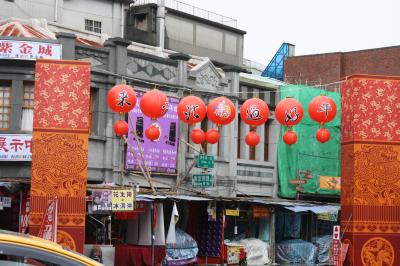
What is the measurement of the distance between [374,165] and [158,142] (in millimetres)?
10158

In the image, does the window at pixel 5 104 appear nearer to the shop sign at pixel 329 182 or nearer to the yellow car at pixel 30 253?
the shop sign at pixel 329 182

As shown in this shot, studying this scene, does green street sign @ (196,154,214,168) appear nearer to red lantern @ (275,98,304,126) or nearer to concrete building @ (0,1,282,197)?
concrete building @ (0,1,282,197)

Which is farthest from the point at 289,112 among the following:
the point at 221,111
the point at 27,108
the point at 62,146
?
the point at 27,108

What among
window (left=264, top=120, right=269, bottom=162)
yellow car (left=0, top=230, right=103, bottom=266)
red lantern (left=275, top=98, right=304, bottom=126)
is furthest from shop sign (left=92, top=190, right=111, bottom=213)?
yellow car (left=0, top=230, right=103, bottom=266)

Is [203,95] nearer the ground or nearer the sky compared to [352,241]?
nearer the sky

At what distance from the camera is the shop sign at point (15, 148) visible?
79.2 feet

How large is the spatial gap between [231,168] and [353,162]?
39.3 ft

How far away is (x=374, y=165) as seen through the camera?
748 inches

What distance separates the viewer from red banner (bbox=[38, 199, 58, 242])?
55.5 ft

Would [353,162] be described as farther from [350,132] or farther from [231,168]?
[231,168]

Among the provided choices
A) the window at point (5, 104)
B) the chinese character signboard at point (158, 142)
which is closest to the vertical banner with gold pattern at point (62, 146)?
the window at point (5, 104)

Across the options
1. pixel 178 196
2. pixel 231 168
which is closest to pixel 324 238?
pixel 231 168

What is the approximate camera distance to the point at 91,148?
2591 cm

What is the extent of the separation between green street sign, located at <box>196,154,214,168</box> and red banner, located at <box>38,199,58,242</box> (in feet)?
34.4
